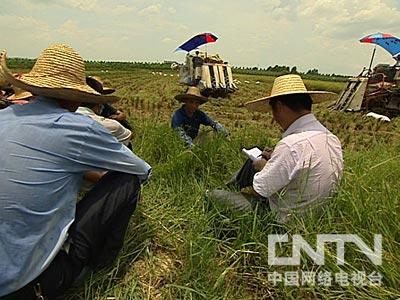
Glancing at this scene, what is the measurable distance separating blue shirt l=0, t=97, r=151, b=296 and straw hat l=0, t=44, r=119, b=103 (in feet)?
0.22

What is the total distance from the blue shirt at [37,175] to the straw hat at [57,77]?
7 cm

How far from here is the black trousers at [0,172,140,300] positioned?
68.1 inches

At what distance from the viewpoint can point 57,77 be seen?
1.76m

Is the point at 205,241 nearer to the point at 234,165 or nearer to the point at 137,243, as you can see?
the point at 137,243

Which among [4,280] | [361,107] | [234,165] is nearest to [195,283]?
[4,280]

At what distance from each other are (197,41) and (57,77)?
14.5 metres

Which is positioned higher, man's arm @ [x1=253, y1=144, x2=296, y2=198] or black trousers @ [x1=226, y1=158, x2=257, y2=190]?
man's arm @ [x1=253, y1=144, x2=296, y2=198]

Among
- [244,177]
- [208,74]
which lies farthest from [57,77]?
[208,74]

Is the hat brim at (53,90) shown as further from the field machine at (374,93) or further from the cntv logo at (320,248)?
the field machine at (374,93)

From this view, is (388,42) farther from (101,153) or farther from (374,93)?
(101,153)

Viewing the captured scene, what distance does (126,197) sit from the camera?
185 cm

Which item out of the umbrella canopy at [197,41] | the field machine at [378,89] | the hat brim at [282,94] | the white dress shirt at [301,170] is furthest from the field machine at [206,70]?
the white dress shirt at [301,170]

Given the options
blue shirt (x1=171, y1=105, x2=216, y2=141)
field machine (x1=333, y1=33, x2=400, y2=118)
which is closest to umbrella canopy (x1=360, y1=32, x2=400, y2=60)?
field machine (x1=333, y1=33, x2=400, y2=118)

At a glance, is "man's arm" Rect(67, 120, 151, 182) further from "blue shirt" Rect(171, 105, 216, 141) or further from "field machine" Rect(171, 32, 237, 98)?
"field machine" Rect(171, 32, 237, 98)
